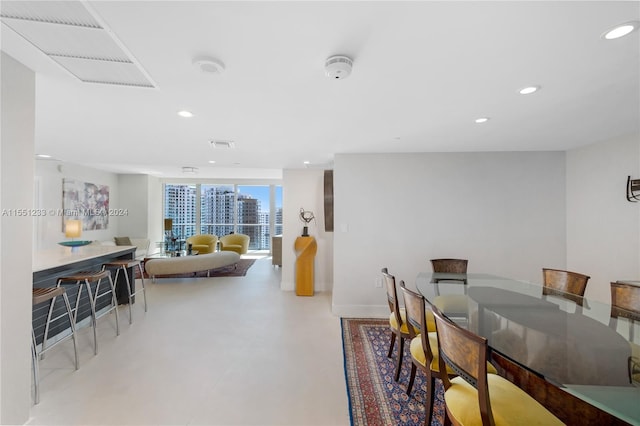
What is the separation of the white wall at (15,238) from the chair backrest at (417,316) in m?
2.40

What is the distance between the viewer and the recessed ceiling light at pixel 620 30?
1.18 m

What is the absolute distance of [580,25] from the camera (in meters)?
1.19

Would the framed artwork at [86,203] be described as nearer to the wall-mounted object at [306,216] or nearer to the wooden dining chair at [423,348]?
the wall-mounted object at [306,216]

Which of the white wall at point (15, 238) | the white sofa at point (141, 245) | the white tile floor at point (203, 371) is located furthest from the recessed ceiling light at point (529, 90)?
the white sofa at point (141, 245)

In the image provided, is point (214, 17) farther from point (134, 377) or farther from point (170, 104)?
point (134, 377)

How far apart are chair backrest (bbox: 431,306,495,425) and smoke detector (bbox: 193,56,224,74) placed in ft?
5.96

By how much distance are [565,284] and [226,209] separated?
8499mm

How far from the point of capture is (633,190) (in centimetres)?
274

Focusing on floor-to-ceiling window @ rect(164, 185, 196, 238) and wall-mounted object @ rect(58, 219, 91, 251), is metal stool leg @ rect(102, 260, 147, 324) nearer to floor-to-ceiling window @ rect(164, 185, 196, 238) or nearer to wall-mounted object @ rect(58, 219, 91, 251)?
wall-mounted object @ rect(58, 219, 91, 251)

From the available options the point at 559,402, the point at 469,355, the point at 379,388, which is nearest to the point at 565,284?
the point at 559,402

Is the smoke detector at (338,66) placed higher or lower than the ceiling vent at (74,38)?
lower

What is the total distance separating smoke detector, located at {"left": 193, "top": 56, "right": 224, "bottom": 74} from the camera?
143 cm

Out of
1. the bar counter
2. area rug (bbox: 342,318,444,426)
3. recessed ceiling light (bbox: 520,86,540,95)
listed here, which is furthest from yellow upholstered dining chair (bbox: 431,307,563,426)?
the bar counter

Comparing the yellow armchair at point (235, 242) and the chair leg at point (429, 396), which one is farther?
the yellow armchair at point (235, 242)
